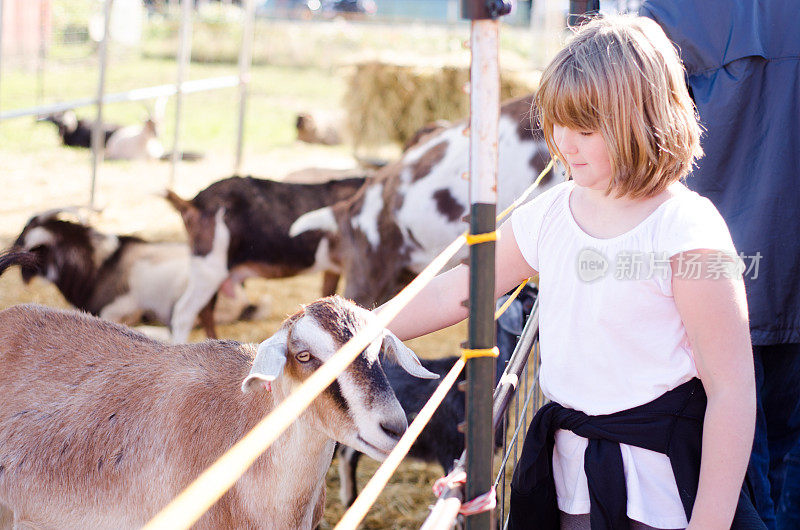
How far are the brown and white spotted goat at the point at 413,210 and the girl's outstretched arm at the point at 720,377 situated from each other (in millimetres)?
3105

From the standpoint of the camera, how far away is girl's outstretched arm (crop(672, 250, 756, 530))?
4.48 ft

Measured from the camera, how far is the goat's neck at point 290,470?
2.00 meters

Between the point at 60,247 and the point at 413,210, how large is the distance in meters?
2.49

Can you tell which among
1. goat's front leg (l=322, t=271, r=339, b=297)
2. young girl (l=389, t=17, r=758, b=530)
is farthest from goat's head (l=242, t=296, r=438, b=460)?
goat's front leg (l=322, t=271, r=339, b=297)

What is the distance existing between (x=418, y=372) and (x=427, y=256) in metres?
2.89

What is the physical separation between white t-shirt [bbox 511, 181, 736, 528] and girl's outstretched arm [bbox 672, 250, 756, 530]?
0.03 m

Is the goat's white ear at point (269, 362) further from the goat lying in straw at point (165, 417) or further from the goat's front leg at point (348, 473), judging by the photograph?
the goat's front leg at point (348, 473)

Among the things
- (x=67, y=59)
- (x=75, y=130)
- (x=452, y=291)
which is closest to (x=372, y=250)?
(x=452, y=291)

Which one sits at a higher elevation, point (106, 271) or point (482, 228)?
point (482, 228)

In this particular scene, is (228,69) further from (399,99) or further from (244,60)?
(399,99)

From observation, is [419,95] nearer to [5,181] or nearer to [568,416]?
[5,181]

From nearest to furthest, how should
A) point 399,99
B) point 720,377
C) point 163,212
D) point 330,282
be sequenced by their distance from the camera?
point 720,377
point 330,282
point 163,212
point 399,99

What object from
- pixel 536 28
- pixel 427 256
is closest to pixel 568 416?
pixel 427 256

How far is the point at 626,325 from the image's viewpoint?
1485 millimetres
